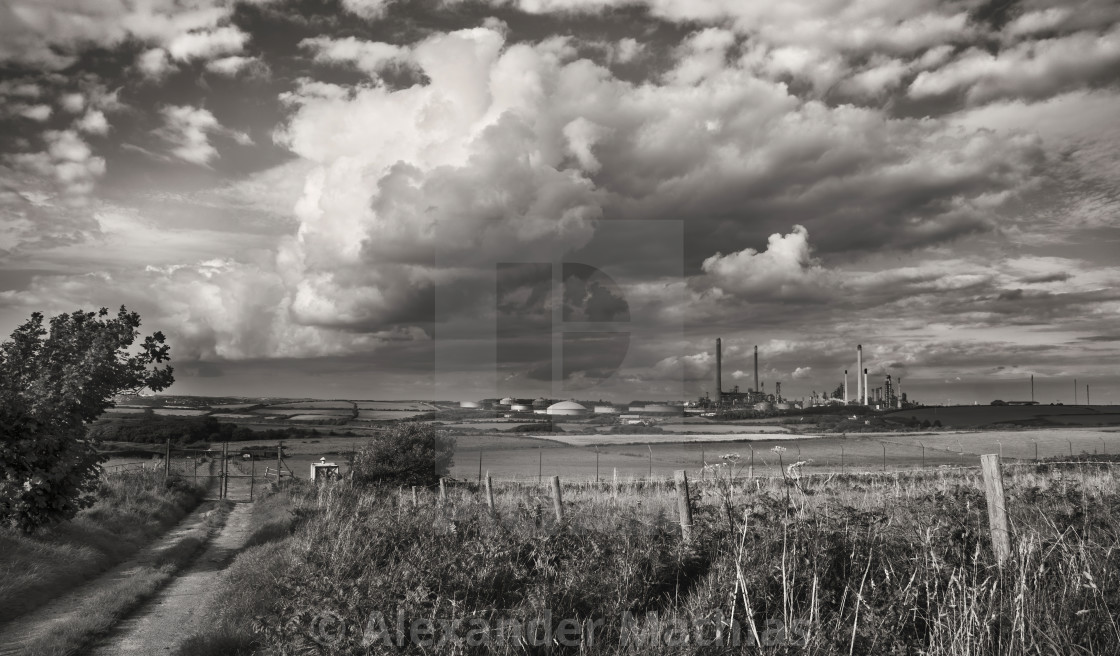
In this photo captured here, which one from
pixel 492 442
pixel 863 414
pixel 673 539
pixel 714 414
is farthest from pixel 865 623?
pixel 863 414

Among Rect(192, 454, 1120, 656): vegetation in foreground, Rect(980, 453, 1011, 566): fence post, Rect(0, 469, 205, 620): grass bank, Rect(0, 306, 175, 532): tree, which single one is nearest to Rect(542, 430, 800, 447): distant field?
Rect(0, 469, 205, 620): grass bank

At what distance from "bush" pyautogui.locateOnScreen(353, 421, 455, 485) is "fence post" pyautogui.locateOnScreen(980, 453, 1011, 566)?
2168cm

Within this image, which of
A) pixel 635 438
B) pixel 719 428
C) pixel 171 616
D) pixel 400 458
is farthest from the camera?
pixel 719 428

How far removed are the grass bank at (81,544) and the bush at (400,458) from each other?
6.05m

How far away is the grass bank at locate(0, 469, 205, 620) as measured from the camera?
1057cm

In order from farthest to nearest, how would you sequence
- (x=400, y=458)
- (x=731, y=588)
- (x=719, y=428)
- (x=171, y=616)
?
(x=719, y=428), (x=400, y=458), (x=171, y=616), (x=731, y=588)

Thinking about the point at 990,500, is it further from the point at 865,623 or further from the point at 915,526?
the point at 865,623

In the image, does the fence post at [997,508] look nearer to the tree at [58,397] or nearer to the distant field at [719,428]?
the tree at [58,397]

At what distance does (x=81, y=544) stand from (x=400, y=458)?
1323 centimetres

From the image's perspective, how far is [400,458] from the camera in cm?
2667

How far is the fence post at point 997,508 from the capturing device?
610cm

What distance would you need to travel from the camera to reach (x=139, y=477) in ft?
88.6

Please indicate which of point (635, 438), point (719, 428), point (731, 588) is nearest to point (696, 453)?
point (635, 438)

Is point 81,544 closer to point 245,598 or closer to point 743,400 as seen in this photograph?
point 245,598
